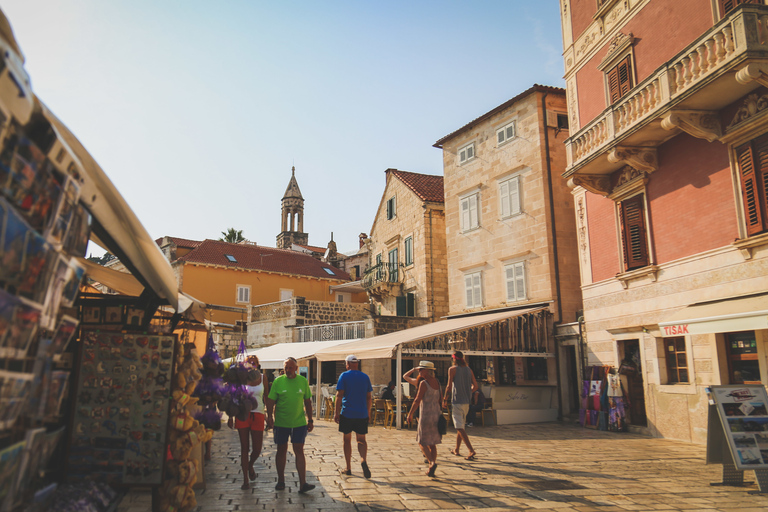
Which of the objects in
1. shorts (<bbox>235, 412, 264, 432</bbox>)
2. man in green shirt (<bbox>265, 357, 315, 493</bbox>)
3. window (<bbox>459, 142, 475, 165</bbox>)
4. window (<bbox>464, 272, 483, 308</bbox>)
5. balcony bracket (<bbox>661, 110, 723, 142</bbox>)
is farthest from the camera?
window (<bbox>459, 142, 475, 165</bbox>)

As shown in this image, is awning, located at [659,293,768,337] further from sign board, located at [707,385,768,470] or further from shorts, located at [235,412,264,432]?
shorts, located at [235,412,264,432]

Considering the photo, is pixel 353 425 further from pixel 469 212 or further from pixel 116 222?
pixel 469 212

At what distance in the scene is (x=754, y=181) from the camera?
945 cm

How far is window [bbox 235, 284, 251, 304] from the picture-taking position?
33.4 m

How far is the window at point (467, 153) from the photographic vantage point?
68.5 ft

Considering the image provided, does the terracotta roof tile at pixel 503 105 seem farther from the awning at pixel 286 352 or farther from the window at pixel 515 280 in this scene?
the awning at pixel 286 352

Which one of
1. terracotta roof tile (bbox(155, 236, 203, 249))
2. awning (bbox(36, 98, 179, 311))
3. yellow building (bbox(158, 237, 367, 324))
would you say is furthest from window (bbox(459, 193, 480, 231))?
terracotta roof tile (bbox(155, 236, 203, 249))

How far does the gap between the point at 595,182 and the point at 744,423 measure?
7.81 m

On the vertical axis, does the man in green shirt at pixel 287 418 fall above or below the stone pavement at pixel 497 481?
above

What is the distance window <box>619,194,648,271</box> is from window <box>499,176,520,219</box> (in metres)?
5.49

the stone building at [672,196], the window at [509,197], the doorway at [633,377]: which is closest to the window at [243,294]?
the window at [509,197]

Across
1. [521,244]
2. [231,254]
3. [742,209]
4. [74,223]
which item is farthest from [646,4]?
[231,254]

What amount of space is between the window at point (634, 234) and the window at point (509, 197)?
5.49 m

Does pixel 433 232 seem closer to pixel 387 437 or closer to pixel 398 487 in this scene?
pixel 387 437
